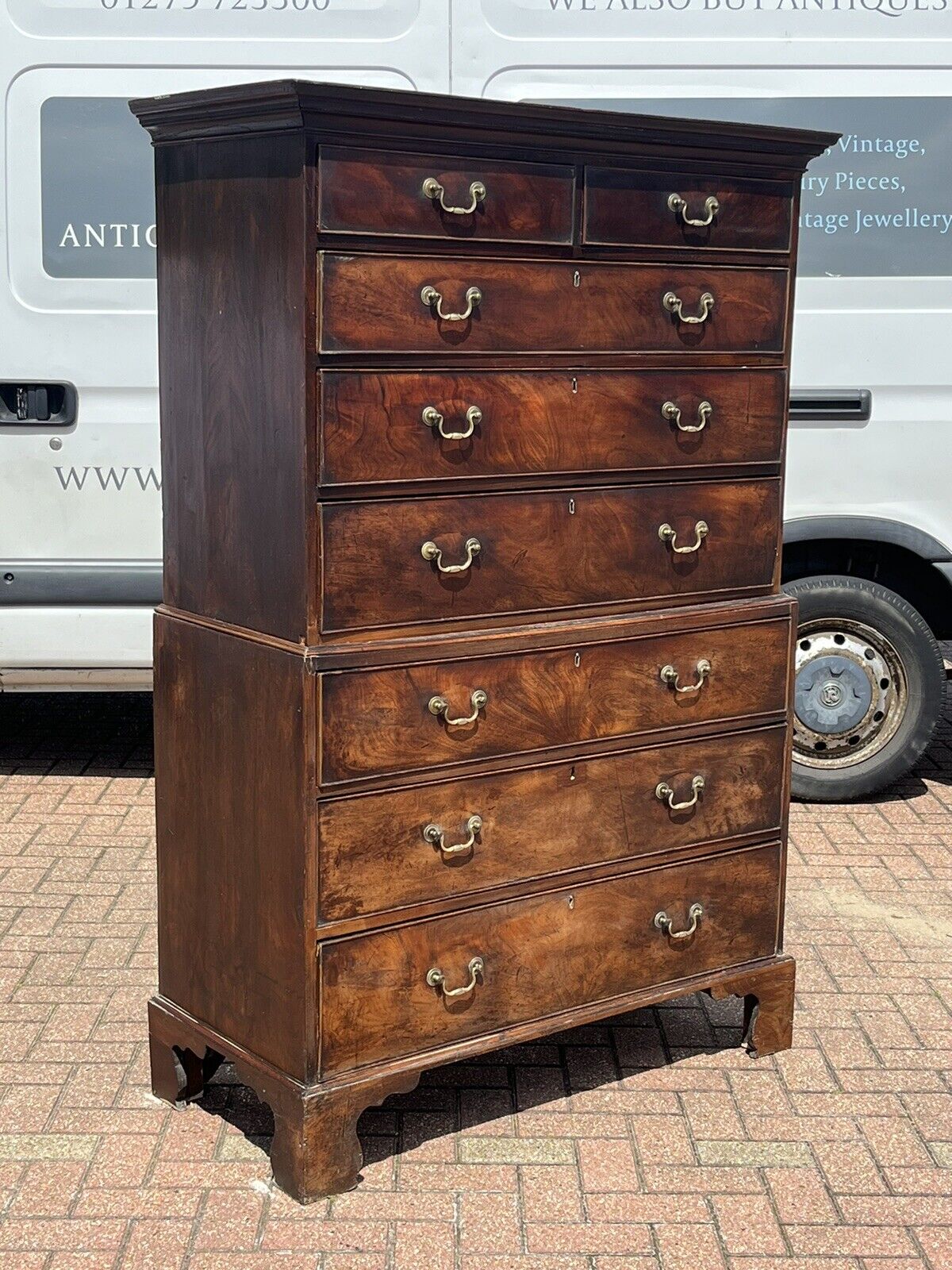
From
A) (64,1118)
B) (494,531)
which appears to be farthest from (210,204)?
(64,1118)

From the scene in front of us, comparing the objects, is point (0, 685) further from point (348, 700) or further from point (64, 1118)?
point (348, 700)

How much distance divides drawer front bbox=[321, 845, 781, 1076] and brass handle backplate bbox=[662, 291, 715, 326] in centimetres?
123

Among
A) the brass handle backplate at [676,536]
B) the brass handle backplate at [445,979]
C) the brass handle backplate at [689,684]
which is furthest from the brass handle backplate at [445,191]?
the brass handle backplate at [445,979]

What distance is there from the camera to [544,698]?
3408 millimetres

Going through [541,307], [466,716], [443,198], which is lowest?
[466,716]

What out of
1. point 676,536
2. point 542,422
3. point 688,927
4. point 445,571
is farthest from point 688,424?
point 688,927

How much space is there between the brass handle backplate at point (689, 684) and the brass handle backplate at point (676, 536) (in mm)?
250

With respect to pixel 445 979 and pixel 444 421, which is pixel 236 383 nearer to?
pixel 444 421

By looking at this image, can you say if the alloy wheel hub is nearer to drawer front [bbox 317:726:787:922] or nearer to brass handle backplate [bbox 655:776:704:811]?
drawer front [bbox 317:726:787:922]

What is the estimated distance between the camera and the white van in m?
5.36

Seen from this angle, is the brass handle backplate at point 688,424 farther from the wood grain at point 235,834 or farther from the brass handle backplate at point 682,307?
the wood grain at point 235,834

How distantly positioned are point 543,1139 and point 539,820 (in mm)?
695

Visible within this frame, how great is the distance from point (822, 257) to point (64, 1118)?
369 centimetres

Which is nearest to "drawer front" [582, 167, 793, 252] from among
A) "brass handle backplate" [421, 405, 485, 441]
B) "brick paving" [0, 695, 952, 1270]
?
"brass handle backplate" [421, 405, 485, 441]
